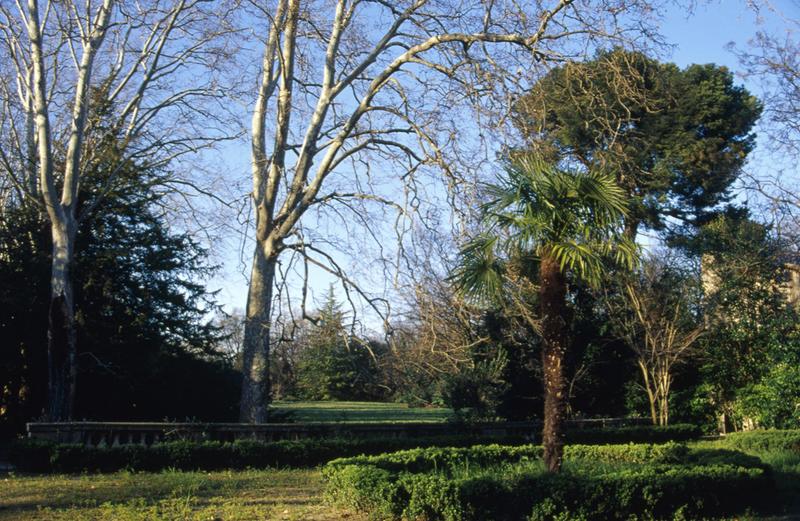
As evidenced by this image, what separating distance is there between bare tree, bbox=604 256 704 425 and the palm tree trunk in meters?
14.7

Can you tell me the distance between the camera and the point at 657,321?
24.6 m

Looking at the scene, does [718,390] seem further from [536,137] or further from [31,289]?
[31,289]

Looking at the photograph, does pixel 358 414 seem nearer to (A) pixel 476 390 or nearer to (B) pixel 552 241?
(A) pixel 476 390

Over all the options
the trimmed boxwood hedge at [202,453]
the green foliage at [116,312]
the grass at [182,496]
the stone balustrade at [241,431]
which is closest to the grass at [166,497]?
the grass at [182,496]

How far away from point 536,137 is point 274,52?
22.9ft

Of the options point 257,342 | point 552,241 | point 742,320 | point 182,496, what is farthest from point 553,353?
point 742,320

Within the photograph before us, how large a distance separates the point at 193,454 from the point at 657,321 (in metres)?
15.7

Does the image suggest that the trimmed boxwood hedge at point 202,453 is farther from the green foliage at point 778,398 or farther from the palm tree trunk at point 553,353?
the green foliage at point 778,398

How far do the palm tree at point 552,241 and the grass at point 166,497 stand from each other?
328cm

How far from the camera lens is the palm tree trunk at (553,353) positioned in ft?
33.3

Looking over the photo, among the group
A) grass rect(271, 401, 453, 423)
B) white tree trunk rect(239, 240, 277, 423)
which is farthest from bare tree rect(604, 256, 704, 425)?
white tree trunk rect(239, 240, 277, 423)

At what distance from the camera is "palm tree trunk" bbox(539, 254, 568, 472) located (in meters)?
10.2

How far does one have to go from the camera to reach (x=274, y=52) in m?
18.3

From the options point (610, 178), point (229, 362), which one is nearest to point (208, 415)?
point (229, 362)
